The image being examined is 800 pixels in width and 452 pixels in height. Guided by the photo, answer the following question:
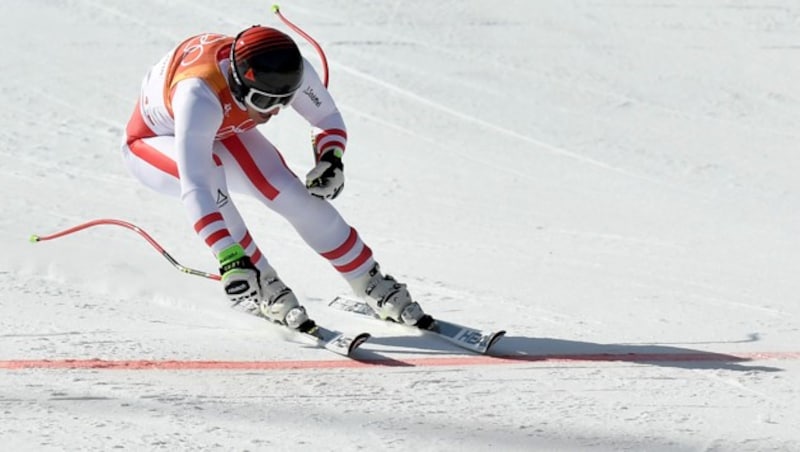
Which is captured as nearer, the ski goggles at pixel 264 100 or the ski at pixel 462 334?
the ski goggles at pixel 264 100

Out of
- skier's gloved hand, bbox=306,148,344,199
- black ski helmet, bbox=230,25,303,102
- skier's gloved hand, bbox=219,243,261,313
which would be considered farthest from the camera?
skier's gloved hand, bbox=306,148,344,199

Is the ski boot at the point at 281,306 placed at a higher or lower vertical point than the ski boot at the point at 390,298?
lower

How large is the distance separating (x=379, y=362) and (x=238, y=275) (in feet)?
2.08

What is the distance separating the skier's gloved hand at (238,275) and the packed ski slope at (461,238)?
0.27m

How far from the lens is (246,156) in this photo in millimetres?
5195

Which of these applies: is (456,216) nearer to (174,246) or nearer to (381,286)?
(174,246)

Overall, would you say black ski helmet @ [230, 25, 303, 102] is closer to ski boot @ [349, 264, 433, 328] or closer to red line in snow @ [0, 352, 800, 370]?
ski boot @ [349, 264, 433, 328]

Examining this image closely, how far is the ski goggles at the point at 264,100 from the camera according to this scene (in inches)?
189

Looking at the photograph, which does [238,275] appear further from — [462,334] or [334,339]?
[462,334]

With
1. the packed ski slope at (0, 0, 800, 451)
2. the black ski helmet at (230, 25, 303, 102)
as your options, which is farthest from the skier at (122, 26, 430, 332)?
the packed ski slope at (0, 0, 800, 451)

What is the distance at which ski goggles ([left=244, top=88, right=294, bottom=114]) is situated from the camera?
4789 millimetres

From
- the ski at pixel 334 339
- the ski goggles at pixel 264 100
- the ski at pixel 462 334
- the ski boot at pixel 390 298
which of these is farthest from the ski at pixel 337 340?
the ski goggles at pixel 264 100

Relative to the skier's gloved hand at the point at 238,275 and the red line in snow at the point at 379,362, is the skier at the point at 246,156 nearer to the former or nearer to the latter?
the skier's gloved hand at the point at 238,275

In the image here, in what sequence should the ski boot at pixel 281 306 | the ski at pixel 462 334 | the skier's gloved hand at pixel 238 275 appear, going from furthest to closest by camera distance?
the ski boot at pixel 281 306, the ski at pixel 462 334, the skier's gloved hand at pixel 238 275
